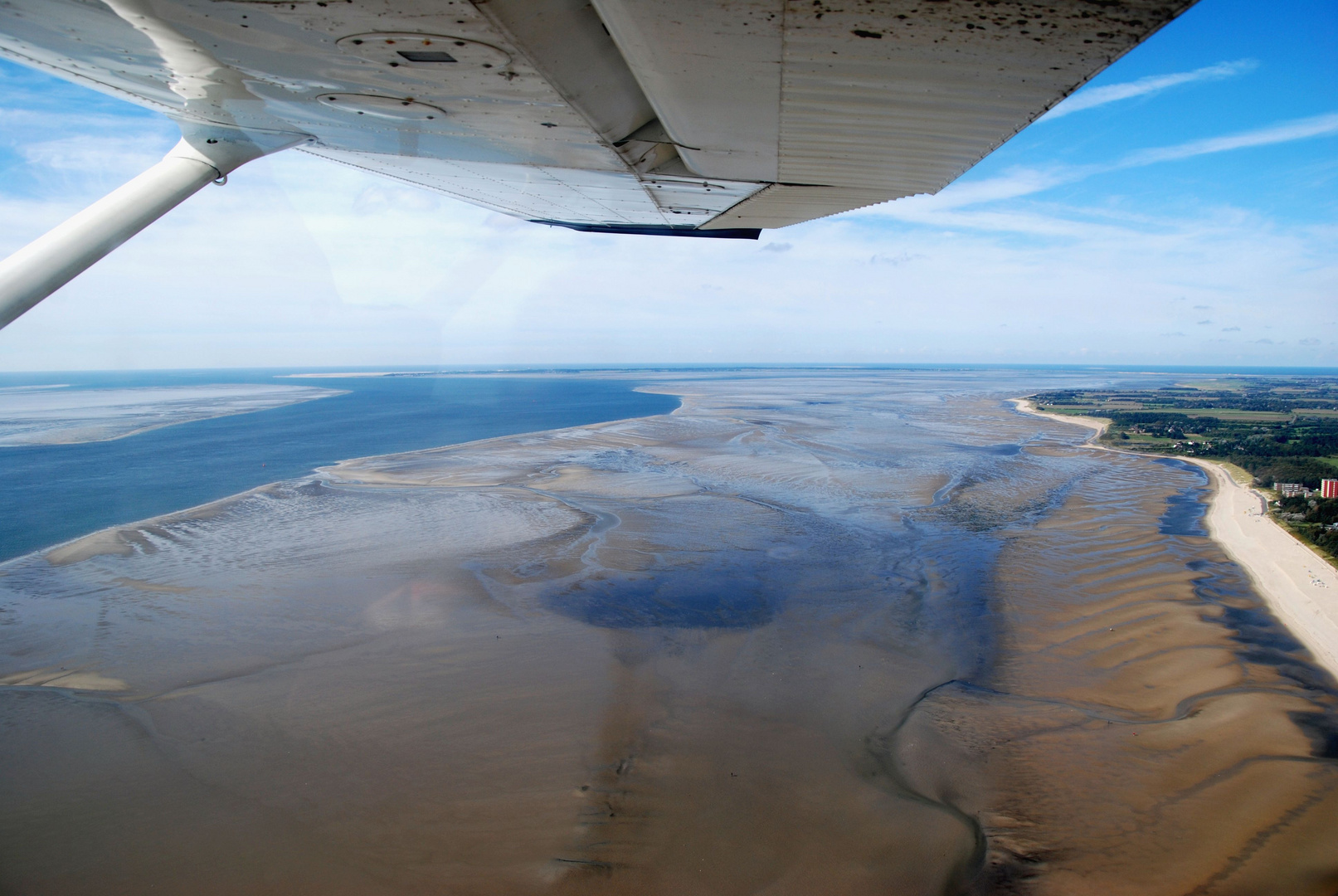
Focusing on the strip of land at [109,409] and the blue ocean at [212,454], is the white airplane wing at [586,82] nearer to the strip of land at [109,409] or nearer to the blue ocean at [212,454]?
the blue ocean at [212,454]

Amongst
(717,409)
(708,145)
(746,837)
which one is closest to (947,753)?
(746,837)

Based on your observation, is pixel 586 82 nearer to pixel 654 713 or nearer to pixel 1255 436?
pixel 654 713

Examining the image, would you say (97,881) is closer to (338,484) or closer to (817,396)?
(338,484)

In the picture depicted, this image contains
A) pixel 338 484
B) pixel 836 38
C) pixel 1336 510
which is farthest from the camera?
pixel 338 484

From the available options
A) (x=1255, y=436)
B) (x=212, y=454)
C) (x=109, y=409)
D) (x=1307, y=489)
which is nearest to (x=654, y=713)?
(x=1307, y=489)

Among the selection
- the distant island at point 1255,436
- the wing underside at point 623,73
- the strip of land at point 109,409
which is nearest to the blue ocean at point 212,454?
the strip of land at point 109,409

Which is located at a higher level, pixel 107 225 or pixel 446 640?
pixel 107 225
